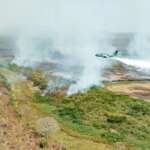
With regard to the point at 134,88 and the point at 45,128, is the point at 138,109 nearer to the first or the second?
the point at 134,88

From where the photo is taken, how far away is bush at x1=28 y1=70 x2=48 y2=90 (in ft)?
213

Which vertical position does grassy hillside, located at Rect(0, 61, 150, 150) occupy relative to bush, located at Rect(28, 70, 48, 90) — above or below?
above

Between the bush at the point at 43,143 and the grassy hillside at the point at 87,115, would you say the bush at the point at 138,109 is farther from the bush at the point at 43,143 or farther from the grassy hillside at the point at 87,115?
the bush at the point at 43,143

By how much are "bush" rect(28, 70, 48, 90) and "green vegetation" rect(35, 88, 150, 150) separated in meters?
5.87

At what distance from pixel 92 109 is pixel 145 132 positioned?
803cm

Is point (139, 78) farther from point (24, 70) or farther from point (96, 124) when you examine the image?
point (96, 124)

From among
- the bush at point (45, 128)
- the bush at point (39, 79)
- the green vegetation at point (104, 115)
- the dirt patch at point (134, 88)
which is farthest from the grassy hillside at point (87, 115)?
the dirt patch at point (134, 88)

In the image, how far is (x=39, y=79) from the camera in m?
66.6

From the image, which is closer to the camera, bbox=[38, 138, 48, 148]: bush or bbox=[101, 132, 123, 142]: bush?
bbox=[38, 138, 48, 148]: bush

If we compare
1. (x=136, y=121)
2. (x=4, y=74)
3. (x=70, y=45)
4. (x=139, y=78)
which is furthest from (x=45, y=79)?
(x=70, y=45)

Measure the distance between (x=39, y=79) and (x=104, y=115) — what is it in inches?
654

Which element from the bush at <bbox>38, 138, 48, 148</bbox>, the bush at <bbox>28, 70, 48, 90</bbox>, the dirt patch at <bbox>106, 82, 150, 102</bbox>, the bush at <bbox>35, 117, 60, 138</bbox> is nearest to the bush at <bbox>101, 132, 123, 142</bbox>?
the bush at <bbox>35, 117, 60, 138</bbox>

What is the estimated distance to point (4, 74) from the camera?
6931 cm

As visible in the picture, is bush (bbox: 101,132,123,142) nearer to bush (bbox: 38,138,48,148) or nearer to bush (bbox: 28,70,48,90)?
bush (bbox: 38,138,48,148)
